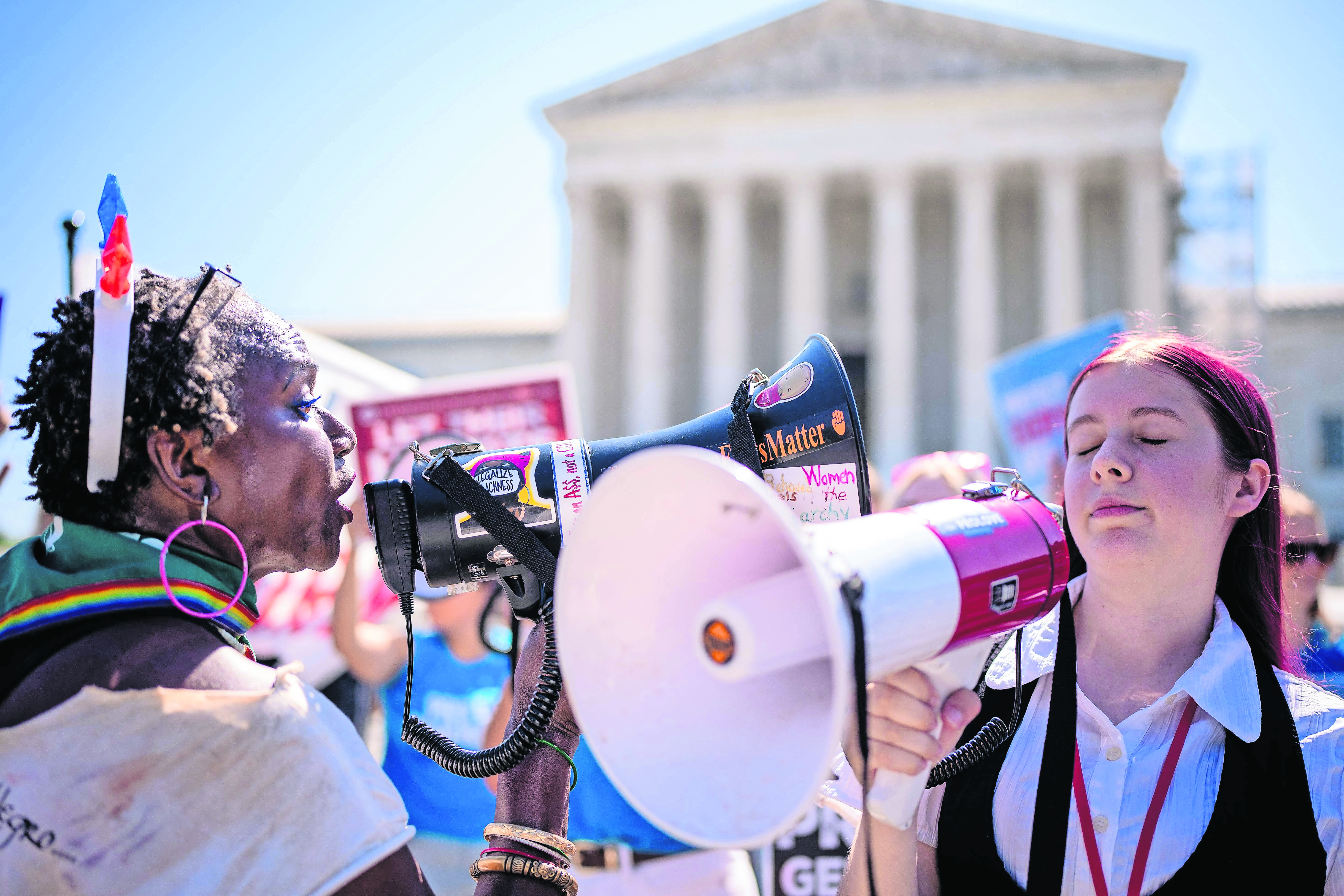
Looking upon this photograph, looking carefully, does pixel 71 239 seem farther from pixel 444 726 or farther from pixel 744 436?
pixel 444 726

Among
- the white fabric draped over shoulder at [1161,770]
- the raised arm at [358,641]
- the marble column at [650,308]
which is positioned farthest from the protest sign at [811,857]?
the marble column at [650,308]

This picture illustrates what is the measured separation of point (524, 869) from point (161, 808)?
0.66 meters

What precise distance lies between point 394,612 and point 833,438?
6590 millimetres

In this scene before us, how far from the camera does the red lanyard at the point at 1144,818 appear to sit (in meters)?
2.03

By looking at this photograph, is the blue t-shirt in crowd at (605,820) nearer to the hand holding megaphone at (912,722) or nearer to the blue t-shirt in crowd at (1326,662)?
the hand holding megaphone at (912,722)

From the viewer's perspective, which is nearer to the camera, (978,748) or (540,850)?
(540,850)

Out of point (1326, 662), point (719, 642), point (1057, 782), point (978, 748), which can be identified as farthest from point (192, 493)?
point (1326, 662)

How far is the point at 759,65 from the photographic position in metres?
33.9

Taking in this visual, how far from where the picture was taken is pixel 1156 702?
221 cm

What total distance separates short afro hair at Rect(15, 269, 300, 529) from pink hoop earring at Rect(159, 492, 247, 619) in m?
0.11

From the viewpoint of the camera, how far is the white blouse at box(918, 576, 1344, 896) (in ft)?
6.60

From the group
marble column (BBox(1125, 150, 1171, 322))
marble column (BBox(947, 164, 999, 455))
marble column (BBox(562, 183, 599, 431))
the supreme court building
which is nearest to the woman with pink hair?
the supreme court building

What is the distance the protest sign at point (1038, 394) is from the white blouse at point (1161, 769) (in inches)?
192

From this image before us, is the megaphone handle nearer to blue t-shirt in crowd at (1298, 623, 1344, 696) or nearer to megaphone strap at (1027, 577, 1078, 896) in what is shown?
megaphone strap at (1027, 577, 1078, 896)
